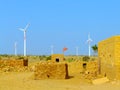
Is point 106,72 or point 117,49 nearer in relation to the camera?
point 117,49

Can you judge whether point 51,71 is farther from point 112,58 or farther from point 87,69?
point 87,69

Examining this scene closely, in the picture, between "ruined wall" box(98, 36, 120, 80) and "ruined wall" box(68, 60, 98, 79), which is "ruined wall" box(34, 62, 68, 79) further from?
"ruined wall" box(98, 36, 120, 80)

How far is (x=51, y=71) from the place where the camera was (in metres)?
24.5

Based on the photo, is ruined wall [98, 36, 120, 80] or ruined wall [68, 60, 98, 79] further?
ruined wall [68, 60, 98, 79]

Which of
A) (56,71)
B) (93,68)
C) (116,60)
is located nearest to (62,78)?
(56,71)

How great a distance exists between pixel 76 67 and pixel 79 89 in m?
17.1

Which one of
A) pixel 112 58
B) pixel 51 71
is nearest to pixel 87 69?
pixel 51 71

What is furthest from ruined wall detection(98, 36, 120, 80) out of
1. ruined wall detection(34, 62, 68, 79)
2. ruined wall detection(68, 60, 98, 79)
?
ruined wall detection(34, 62, 68, 79)

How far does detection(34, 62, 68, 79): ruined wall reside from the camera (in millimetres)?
24422

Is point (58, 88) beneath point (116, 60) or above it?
beneath

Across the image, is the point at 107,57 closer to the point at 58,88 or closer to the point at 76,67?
the point at 58,88

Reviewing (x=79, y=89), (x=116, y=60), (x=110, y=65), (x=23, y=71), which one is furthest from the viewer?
(x=23, y=71)

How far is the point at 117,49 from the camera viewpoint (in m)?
21.0

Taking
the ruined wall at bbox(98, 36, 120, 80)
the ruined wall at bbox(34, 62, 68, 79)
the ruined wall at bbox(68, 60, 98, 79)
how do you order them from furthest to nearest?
1. the ruined wall at bbox(68, 60, 98, 79)
2. the ruined wall at bbox(34, 62, 68, 79)
3. the ruined wall at bbox(98, 36, 120, 80)
